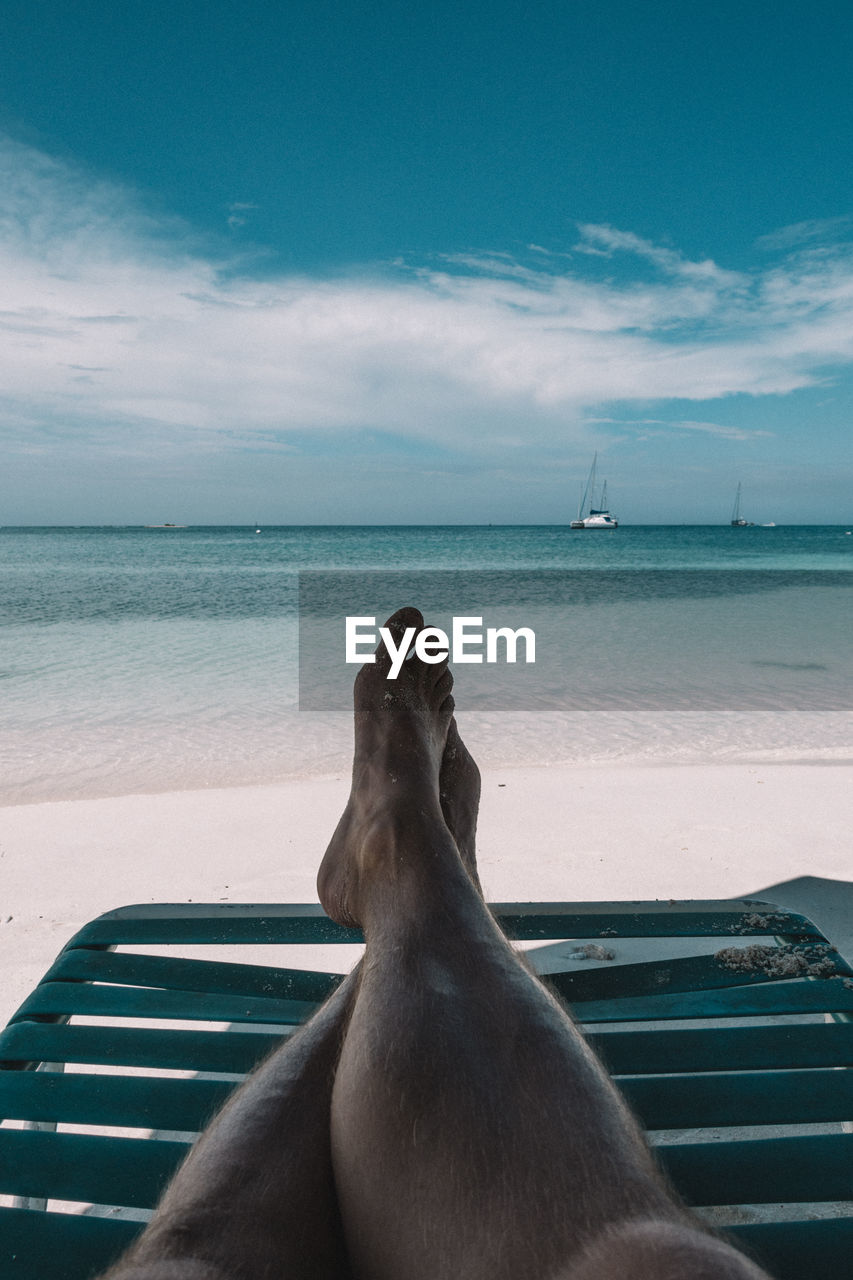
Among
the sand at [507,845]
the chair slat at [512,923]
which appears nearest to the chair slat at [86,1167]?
the chair slat at [512,923]

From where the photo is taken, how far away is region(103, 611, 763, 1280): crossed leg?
0.73 m

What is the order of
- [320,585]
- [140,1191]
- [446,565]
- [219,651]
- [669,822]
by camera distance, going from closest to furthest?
[140,1191], [669,822], [219,651], [320,585], [446,565]

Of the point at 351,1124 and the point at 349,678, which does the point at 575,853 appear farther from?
the point at 349,678

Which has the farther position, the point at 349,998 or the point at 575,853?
the point at 575,853

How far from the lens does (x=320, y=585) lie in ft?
73.8

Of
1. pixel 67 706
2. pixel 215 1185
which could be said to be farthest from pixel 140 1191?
pixel 67 706

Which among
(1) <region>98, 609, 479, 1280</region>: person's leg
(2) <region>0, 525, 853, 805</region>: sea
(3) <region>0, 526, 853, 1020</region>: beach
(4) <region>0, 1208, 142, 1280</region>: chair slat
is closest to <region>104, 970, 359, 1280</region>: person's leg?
(1) <region>98, 609, 479, 1280</region>: person's leg

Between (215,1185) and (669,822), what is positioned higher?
(215,1185)

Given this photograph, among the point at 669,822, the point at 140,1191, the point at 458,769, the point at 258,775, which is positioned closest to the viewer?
the point at 140,1191

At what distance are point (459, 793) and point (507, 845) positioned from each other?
1.60 meters

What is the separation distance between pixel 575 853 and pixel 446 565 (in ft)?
94.8

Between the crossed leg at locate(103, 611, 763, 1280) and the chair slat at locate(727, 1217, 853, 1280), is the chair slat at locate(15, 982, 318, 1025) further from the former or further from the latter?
the chair slat at locate(727, 1217, 853, 1280)

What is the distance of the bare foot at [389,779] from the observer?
126 cm

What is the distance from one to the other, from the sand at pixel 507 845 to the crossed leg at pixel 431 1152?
153cm
